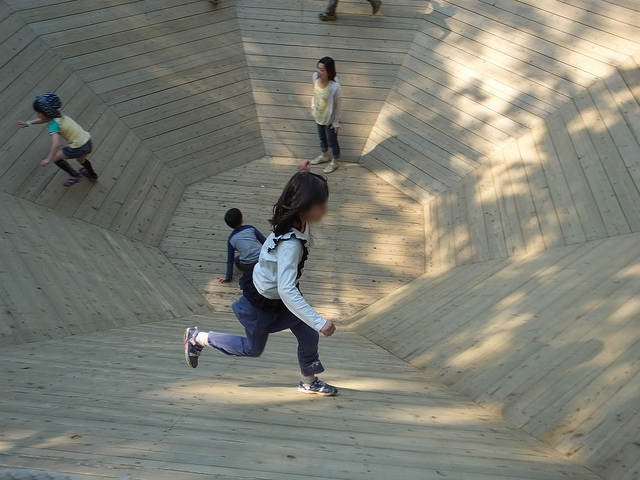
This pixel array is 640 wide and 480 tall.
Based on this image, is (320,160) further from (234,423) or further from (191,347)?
(234,423)

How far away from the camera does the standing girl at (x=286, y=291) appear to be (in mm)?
A: 3180

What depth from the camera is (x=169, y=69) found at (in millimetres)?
8648

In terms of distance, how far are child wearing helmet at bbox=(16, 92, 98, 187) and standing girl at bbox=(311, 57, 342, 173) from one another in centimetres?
271

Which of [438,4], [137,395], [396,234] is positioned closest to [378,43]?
[438,4]

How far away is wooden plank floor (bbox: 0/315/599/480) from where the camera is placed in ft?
8.26

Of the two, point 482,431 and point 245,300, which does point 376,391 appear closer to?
point 482,431

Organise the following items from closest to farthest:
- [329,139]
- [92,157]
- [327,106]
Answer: [92,157]
[327,106]
[329,139]

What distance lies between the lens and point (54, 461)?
2.38 meters

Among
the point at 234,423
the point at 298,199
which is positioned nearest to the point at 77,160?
the point at 298,199

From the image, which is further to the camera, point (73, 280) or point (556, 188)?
point (556, 188)

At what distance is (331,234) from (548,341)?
12.5ft

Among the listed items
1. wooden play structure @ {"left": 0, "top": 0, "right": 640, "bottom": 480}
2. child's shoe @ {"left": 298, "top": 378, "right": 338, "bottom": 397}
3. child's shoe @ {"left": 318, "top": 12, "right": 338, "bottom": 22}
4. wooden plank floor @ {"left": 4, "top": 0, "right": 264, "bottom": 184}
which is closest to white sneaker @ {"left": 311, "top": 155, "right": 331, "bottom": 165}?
wooden play structure @ {"left": 0, "top": 0, "right": 640, "bottom": 480}

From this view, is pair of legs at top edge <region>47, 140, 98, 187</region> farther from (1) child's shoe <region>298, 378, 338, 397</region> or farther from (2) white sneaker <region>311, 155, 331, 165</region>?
(1) child's shoe <region>298, 378, 338, 397</region>

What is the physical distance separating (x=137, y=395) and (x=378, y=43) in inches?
270
